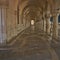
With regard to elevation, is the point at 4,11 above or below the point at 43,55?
above

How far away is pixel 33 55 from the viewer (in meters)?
10.3

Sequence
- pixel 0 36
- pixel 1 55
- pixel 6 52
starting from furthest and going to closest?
pixel 0 36 < pixel 6 52 < pixel 1 55

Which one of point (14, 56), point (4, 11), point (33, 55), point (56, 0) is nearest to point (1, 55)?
point (14, 56)

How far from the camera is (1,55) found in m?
10.0

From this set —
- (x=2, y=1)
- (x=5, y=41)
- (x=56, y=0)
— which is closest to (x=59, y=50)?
(x=5, y=41)

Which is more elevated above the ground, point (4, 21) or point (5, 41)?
point (4, 21)

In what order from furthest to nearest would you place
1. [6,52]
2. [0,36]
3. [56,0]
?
1. [56,0]
2. [0,36]
3. [6,52]

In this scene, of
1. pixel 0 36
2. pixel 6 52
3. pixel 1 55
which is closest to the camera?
pixel 1 55

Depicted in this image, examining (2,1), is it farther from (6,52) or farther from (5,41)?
(6,52)

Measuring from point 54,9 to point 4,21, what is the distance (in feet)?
26.0

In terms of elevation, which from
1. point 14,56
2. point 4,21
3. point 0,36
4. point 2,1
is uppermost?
point 2,1

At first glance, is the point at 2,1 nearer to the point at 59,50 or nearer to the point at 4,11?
the point at 4,11

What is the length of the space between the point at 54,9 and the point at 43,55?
37.3 ft

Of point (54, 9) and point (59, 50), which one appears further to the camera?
point (54, 9)
